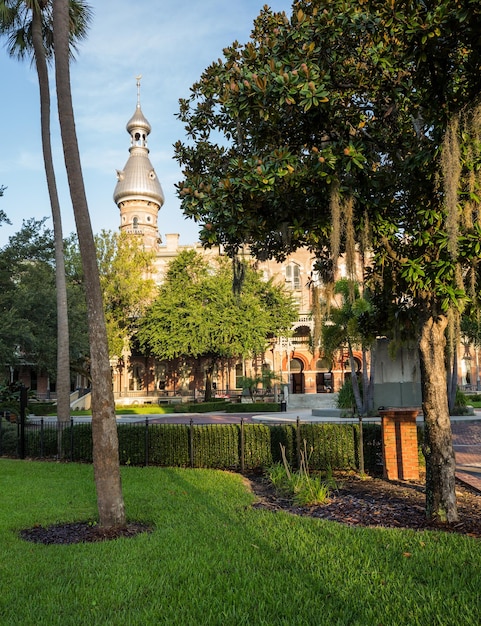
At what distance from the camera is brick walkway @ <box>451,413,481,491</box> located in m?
10.1

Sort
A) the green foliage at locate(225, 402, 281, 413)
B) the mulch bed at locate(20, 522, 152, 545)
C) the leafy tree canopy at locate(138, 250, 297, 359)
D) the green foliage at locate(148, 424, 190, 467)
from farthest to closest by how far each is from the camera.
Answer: the leafy tree canopy at locate(138, 250, 297, 359) < the green foliage at locate(225, 402, 281, 413) < the green foliage at locate(148, 424, 190, 467) < the mulch bed at locate(20, 522, 152, 545)

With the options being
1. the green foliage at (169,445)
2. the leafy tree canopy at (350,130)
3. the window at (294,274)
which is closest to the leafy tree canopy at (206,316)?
the window at (294,274)

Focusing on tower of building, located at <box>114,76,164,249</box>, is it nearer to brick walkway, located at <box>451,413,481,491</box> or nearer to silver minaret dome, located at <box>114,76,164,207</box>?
silver minaret dome, located at <box>114,76,164,207</box>

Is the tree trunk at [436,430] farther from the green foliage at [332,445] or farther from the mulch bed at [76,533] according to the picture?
the green foliage at [332,445]

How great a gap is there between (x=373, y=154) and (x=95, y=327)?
14.7 feet

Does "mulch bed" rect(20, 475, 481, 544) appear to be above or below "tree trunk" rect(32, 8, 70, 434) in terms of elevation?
below

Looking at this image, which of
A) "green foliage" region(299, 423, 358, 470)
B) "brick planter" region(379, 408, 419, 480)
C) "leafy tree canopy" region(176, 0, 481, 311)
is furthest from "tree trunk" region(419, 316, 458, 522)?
"green foliage" region(299, 423, 358, 470)

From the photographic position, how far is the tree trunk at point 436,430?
6559mm

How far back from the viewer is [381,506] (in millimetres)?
7688

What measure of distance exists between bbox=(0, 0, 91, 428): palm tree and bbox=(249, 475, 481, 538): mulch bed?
30.1 ft

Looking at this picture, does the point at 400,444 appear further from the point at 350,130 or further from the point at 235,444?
the point at 350,130

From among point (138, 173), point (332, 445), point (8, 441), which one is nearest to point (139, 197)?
point (138, 173)

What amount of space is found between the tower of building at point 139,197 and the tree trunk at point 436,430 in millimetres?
55545

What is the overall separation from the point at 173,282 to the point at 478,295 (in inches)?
1497
